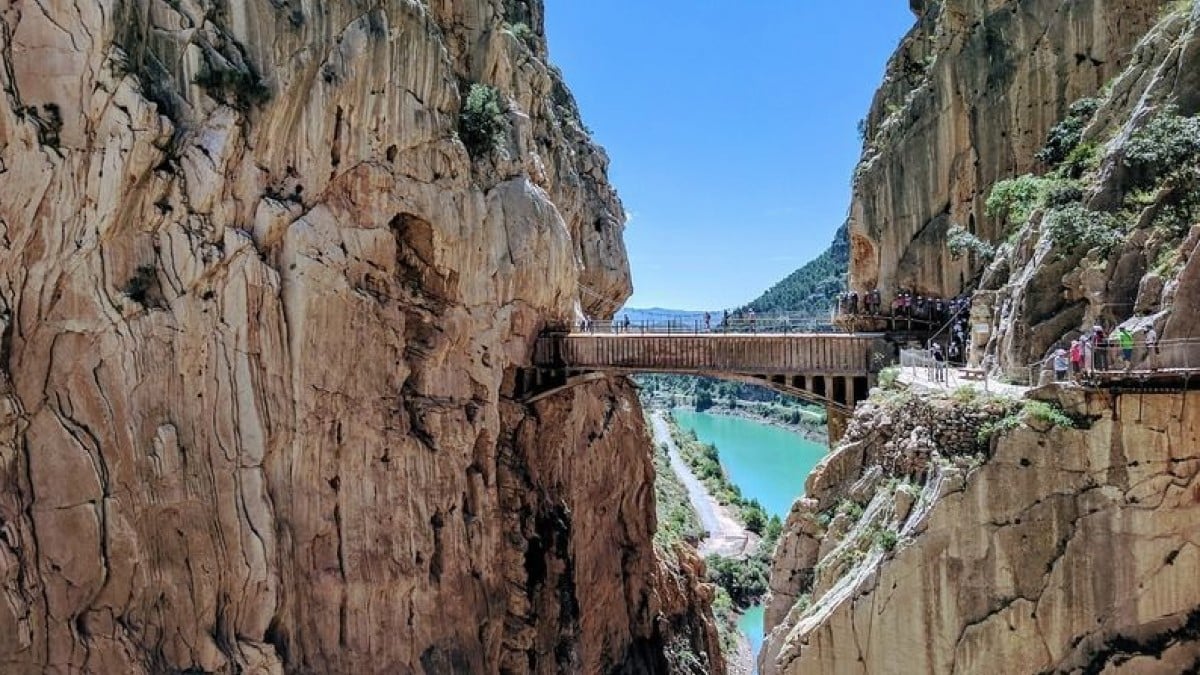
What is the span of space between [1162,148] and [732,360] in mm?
13006

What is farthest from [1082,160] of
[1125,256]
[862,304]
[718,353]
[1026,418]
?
[718,353]

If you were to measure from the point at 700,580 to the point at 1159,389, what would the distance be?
32.3 meters

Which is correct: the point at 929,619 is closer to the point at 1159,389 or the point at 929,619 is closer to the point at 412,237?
the point at 1159,389

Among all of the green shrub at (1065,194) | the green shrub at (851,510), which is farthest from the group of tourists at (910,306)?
the green shrub at (851,510)

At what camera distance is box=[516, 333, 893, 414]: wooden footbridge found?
73.5ft

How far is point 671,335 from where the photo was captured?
24.9m

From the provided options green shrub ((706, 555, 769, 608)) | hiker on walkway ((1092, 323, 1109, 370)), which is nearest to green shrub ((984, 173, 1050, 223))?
hiker on walkway ((1092, 323, 1109, 370))

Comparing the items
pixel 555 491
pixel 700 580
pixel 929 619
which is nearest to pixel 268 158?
pixel 555 491

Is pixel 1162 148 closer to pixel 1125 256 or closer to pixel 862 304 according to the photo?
pixel 1125 256

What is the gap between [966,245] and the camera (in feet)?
69.8

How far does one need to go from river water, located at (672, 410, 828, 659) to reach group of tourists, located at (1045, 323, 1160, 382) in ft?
239

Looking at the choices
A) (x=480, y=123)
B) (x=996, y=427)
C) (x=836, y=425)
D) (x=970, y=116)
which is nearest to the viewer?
(x=996, y=427)

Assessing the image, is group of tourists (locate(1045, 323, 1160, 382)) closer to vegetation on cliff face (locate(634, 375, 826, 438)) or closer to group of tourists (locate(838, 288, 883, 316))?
group of tourists (locate(838, 288, 883, 316))

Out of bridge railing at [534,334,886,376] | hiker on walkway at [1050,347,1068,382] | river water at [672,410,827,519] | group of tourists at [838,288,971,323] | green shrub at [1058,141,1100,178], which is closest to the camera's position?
hiker on walkway at [1050,347,1068,382]
